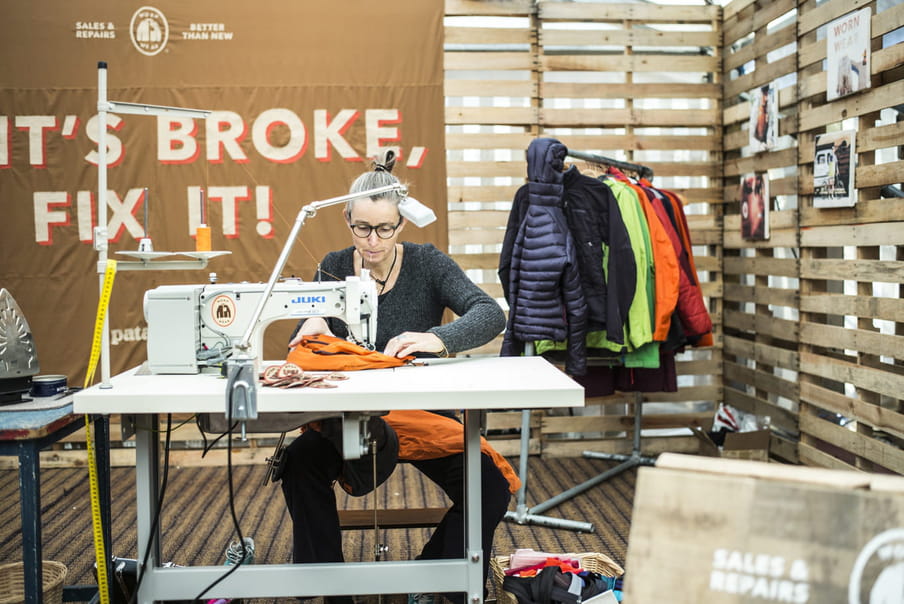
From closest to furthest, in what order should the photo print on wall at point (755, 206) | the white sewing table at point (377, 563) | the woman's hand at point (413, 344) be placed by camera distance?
1. the white sewing table at point (377, 563)
2. the woman's hand at point (413, 344)
3. the photo print on wall at point (755, 206)

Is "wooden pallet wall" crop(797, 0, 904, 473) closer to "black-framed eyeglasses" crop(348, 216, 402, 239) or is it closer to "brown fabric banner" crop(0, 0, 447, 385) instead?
"brown fabric banner" crop(0, 0, 447, 385)

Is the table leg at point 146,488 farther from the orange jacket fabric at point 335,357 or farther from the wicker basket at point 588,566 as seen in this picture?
the wicker basket at point 588,566

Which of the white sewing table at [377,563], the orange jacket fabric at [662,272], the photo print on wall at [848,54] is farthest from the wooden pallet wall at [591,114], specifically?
the white sewing table at [377,563]

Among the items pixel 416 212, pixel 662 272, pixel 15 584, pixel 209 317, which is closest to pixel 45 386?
pixel 209 317

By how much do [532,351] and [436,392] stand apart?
1627 mm

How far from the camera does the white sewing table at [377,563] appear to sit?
185 centimetres

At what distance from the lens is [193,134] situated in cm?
422

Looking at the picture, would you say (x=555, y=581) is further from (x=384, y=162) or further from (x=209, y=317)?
(x=384, y=162)

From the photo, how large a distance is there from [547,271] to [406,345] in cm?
124

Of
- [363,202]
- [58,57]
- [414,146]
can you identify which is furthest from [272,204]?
[363,202]

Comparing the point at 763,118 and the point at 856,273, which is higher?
the point at 763,118

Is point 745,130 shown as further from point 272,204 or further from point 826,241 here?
point 272,204

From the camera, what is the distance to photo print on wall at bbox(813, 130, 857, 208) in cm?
334

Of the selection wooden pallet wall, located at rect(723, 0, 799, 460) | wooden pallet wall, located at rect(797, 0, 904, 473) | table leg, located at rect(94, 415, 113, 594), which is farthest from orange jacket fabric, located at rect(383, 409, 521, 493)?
wooden pallet wall, located at rect(723, 0, 799, 460)
